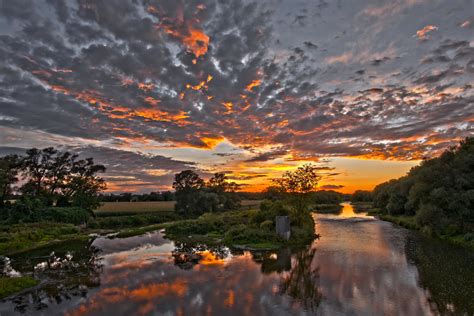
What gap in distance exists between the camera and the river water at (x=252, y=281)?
19688mm

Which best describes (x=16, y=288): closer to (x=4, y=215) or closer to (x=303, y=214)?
(x=303, y=214)

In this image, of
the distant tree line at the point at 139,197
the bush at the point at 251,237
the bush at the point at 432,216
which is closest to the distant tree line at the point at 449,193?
the bush at the point at 432,216

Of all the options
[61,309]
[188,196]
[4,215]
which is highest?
[188,196]

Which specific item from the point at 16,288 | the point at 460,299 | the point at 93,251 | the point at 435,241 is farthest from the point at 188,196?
the point at 460,299

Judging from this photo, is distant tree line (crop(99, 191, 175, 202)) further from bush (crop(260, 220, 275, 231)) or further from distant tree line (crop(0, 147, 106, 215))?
bush (crop(260, 220, 275, 231))

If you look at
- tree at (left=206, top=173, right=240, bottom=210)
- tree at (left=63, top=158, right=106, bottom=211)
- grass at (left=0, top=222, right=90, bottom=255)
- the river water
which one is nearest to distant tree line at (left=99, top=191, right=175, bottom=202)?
tree at (left=206, top=173, right=240, bottom=210)

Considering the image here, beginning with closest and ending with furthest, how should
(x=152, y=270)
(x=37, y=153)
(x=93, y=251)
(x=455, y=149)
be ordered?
1. (x=152, y=270)
2. (x=93, y=251)
3. (x=455, y=149)
4. (x=37, y=153)

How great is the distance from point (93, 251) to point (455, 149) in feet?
199

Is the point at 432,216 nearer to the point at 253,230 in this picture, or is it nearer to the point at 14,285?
the point at 253,230

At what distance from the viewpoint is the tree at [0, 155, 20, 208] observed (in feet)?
221

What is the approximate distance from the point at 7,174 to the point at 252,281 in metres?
68.1

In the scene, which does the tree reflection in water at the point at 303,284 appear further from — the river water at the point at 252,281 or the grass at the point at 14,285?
the grass at the point at 14,285

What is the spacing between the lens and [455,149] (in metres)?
56.7

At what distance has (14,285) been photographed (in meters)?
24.1
